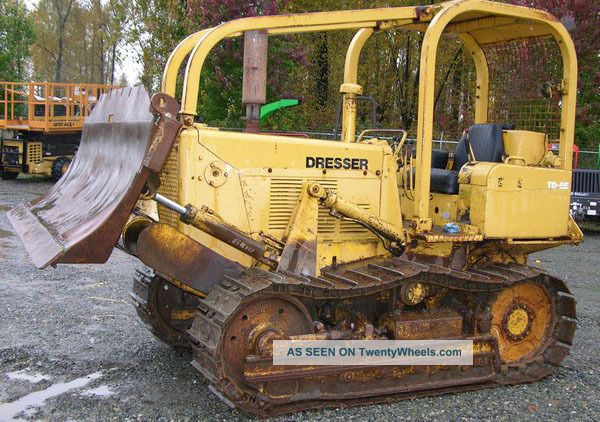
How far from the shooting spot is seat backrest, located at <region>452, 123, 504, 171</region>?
621 cm

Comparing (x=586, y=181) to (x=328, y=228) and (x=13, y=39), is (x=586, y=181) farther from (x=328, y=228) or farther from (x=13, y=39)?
(x=13, y=39)

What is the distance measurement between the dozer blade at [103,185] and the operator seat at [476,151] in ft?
8.43

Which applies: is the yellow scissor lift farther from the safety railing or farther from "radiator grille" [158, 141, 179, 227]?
"radiator grille" [158, 141, 179, 227]

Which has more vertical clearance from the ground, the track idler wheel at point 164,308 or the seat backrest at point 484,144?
the seat backrest at point 484,144

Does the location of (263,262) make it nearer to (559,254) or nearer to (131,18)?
(559,254)

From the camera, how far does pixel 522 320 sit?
598 cm

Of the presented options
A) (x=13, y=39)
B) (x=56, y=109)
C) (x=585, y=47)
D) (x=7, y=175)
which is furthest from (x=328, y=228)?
(x=13, y=39)

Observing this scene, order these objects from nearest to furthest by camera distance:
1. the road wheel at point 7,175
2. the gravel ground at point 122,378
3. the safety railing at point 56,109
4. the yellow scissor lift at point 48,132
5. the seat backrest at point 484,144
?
the gravel ground at point 122,378 → the seat backrest at point 484,144 → the safety railing at point 56,109 → the yellow scissor lift at point 48,132 → the road wheel at point 7,175

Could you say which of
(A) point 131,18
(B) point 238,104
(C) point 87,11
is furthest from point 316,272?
(C) point 87,11

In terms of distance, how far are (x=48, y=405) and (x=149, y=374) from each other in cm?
91

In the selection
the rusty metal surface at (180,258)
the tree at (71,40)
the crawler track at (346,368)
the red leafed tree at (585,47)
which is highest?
the tree at (71,40)

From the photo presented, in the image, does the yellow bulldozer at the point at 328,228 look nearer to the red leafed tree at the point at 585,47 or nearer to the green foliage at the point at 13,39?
the red leafed tree at the point at 585,47

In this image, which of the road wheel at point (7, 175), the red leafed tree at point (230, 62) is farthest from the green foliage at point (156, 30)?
the road wheel at point (7, 175)

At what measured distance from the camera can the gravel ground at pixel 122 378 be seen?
16.0 ft
